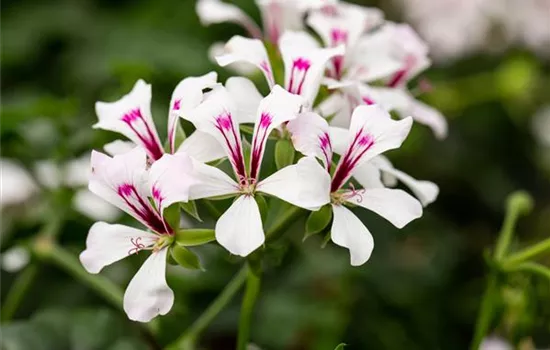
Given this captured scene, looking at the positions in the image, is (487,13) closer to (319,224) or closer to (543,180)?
(543,180)

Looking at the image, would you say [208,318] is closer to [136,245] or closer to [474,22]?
[136,245]

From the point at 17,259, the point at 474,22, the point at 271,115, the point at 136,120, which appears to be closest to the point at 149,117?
the point at 136,120

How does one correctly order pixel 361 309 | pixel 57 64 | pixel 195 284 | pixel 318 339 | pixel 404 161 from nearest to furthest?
pixel 195 284 < pixel 318 339 < pixel 361 309 < pixel 404 161 < pixel 57 64

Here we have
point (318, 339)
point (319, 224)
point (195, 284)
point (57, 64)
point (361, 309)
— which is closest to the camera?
point (319, 224)

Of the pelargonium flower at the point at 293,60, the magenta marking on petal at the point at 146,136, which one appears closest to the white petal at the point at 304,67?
the pelargonium flower at the point at 293,60

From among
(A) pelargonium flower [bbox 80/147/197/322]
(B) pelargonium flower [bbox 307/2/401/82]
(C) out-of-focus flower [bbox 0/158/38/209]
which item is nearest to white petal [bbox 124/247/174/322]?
(A) pelargonium flower [bbox 80/147/197/322]

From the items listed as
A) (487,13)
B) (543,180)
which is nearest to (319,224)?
(487,13)
